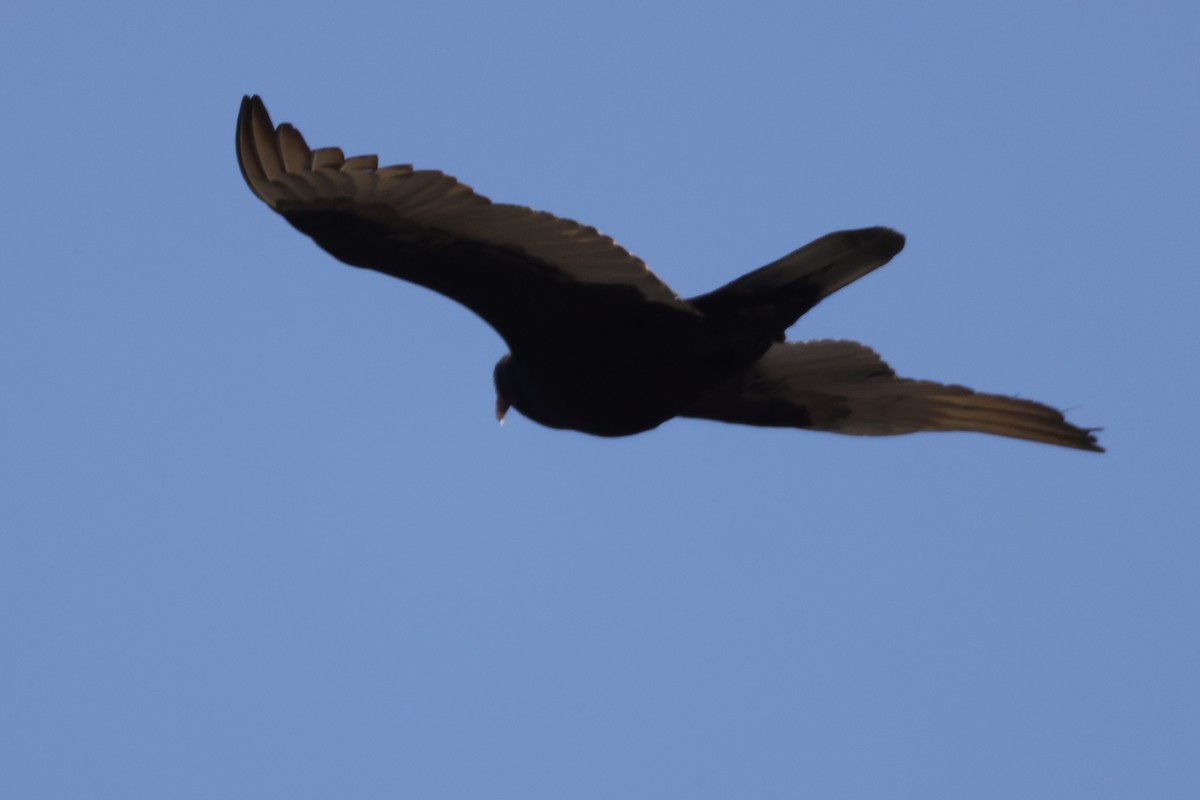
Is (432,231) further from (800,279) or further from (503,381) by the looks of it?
(800,279)

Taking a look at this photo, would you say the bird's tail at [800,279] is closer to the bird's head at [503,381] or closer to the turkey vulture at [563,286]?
the turkey vulture at [563,286]

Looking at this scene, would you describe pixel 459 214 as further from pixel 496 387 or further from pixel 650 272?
pixel 496 387

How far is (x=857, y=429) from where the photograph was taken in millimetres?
8023

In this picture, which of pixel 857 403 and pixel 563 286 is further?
pixel 857 403

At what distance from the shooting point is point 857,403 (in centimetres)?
796

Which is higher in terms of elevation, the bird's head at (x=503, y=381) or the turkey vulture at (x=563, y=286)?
the turkey vulture at (x=563, y=286)

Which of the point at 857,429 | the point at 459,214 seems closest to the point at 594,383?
the point at 459,214

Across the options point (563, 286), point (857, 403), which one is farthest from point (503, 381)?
point (857, 403)

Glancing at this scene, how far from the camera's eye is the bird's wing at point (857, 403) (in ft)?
25.4

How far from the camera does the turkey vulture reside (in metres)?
6.38

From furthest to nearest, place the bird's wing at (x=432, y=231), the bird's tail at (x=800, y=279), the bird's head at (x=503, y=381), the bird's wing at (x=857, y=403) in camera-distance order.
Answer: the bird's wing at (x=857, y=403) → the bird's head at (x=503, y=381) → the bird's tail at (x=800, y=279) → the bird's wing at (x=432, y=231)

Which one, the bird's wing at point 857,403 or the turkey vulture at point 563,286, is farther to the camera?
the bird's wing at point 857,403

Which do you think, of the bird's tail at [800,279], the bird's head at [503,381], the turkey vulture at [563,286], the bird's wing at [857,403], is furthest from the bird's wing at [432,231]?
the bird's wing at [857,403]

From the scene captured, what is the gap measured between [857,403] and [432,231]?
2314 mm
